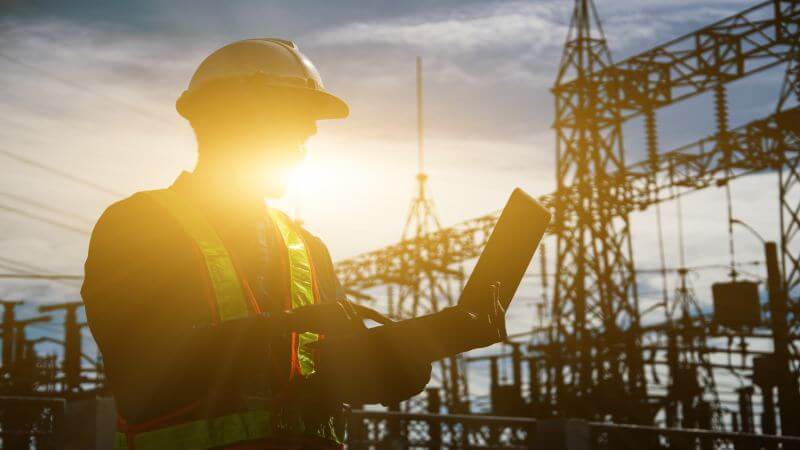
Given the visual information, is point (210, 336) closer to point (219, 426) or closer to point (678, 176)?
point (219, 426)

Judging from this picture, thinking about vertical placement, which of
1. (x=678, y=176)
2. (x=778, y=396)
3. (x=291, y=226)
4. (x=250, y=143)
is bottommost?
(x=778, y=396)

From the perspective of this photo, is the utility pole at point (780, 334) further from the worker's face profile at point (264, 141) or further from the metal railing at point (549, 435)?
the worker's face profile at point (264, 141)

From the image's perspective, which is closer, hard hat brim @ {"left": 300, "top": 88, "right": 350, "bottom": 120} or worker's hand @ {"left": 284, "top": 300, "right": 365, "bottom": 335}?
worker's hand @ {"left": 284, "top": 300, "right": 365, "bottom": 335}

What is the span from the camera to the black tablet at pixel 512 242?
2.46 metres

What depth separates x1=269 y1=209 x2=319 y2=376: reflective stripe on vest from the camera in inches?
103

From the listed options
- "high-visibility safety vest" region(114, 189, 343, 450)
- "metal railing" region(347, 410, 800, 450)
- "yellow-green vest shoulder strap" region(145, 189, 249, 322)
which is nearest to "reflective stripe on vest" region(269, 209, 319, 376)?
"high-visibility safety vest" region(114, 189, 343, 450)

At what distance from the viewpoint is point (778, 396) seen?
70.6 ft

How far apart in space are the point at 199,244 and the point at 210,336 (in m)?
0.33

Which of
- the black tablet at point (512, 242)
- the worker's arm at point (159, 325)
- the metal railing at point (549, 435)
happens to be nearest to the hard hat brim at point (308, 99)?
the worker's arm at point (159, 325)

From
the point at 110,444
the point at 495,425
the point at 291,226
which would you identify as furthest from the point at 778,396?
the point at 291,226

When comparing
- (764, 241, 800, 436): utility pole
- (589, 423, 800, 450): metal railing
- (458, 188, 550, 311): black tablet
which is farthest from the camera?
(764, 241, 800, 436): utility pole

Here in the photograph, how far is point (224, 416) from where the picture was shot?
2.36 meters

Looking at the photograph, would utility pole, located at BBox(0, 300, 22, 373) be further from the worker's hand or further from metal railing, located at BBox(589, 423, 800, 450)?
A: the worker's hand

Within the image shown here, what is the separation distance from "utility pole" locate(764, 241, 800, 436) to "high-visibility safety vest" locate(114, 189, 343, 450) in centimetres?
2096
